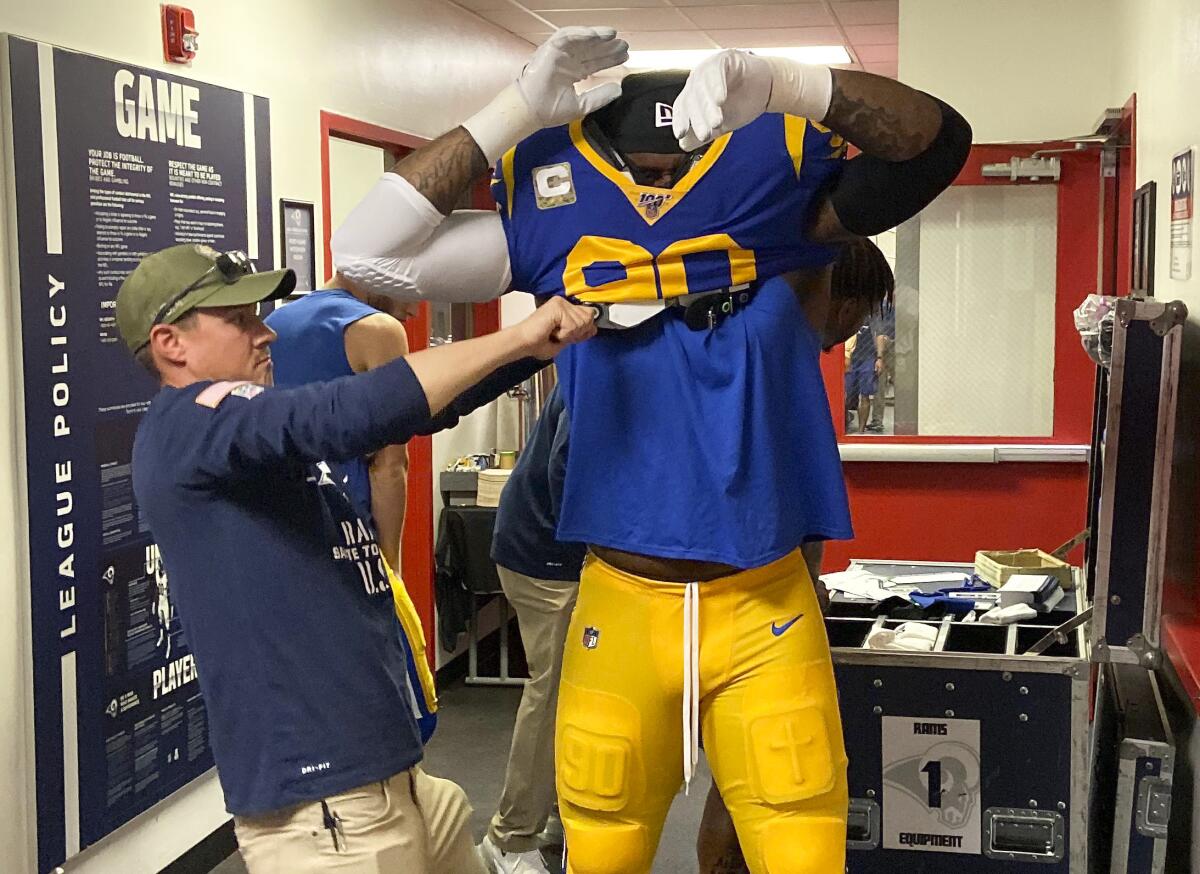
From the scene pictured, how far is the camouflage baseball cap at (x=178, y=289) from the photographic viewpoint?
187 centimetres

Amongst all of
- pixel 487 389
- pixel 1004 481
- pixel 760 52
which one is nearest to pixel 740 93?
pixel 487 389

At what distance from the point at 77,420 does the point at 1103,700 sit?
7.38 feet

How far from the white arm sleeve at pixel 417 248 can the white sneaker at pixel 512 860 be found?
6.59 ft

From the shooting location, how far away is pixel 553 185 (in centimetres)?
185

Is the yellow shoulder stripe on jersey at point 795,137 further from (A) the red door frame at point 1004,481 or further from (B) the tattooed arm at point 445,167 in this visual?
(A) the red door frame at point 1004,481

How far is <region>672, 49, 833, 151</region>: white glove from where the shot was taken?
1564mm

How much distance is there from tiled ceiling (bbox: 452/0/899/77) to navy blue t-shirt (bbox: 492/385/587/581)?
303cm

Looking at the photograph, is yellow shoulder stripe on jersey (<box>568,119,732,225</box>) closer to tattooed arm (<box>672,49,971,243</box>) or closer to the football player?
the football player

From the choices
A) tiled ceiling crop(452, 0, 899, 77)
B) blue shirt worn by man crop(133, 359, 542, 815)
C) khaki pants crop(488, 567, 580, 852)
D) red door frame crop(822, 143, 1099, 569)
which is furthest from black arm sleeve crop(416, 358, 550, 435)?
tiled ceiling crop(452, 0, 899, 77)

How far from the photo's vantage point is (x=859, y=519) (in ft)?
16.4

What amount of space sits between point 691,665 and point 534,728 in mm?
1834

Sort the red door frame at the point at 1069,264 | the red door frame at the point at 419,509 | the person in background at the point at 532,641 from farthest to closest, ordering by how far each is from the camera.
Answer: the red door frame at the point at 419,509
the red door frame at the point at 1069,264
the person in background at the point at 532,641

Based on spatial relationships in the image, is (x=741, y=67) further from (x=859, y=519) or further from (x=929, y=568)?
(x=859, y=519)

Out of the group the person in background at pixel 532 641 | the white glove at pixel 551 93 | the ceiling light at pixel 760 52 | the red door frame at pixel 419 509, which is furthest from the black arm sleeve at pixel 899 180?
the ceiling light at pixel 760 52
